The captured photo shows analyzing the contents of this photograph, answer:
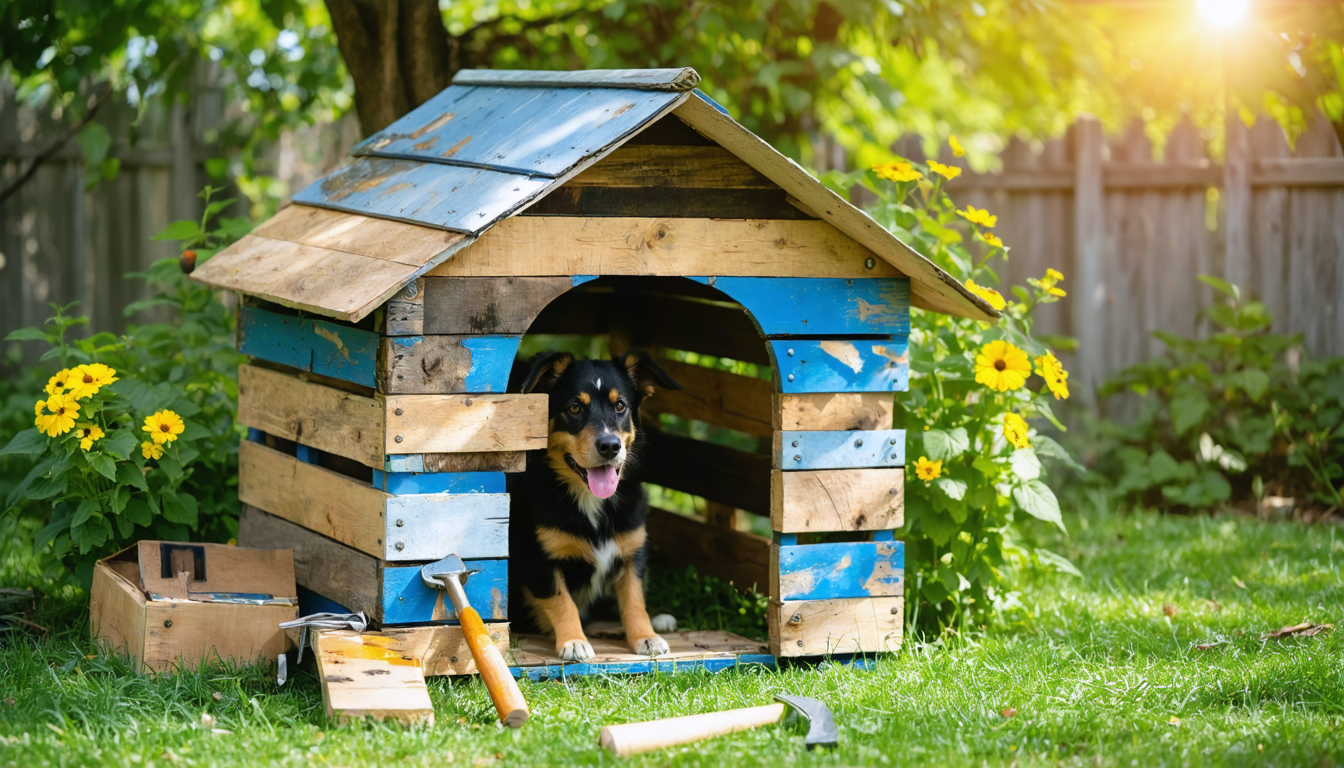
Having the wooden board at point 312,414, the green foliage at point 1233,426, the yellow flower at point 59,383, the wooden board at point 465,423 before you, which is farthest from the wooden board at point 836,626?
the green foliage at point 1233,426

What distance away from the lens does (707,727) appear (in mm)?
3297

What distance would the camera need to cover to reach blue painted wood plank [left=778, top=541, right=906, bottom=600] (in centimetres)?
416

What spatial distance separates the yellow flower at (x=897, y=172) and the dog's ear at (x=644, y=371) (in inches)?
46.3

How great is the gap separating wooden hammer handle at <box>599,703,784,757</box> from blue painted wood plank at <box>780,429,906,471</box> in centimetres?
102

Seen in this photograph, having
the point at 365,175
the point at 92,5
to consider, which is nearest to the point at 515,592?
the point at 365,175

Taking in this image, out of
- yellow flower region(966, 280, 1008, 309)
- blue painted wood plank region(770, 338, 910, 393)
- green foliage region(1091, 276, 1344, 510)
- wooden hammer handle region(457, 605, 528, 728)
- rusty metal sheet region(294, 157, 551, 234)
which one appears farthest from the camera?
green foliage region(1091, 276, 1344, 510)

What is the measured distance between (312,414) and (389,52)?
2485 mm

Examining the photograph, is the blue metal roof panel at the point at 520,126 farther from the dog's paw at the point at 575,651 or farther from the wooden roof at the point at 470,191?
the dog's paw at the point at 575,651

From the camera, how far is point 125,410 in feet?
14.5

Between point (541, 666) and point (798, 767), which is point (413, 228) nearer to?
point (541, 666)

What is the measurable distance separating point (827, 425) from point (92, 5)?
4091mm

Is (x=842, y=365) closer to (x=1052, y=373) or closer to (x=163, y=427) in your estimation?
(x=1052, y=373)

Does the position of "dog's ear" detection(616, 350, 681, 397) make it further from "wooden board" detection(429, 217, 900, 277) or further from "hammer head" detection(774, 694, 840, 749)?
"hammer head" detection(774, 694, 840, 749)

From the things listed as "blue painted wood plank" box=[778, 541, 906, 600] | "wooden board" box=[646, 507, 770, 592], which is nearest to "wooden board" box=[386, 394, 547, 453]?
"blue painted wood plank" box=[778, 541, 906, 600]
